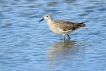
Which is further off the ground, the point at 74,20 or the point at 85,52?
the point at 74,20

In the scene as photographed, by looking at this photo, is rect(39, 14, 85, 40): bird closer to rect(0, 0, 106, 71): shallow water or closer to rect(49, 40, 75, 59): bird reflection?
rect(0, 0, 106, 71): shallow water

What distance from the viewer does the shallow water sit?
43.3 feet

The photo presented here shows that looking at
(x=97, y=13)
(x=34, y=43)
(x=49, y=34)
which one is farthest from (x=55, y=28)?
(x=97, y=13)

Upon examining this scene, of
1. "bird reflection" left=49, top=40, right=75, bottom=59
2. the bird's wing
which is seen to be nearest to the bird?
the bird's wing

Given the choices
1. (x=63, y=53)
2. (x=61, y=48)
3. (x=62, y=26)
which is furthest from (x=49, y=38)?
(x=63, y=53)

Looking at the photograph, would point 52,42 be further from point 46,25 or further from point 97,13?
point 97,13

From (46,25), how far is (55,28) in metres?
1.10

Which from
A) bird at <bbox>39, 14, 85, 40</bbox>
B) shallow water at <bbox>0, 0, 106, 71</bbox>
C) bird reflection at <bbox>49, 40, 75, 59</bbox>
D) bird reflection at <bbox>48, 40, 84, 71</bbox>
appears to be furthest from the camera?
bird at <bbox>39, 14, 85, 40</bbox>

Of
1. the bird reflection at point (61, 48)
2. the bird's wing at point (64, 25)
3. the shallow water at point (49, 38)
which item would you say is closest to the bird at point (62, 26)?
the bird's wing at point (64, 25)

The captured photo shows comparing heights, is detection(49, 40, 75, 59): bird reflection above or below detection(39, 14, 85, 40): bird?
→ below

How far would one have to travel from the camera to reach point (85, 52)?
14.4 metres

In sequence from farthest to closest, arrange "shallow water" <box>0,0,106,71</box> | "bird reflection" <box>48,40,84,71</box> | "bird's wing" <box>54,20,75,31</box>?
"bird's wing" <box>54,20,75,31</box> < "bird reflection" <box>48,40,84,71</box> < "shallow water" <box>0,0,106,71</box>

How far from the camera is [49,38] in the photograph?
15945 millimetres

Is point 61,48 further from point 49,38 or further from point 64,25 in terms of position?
point 64,25
